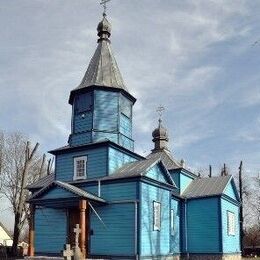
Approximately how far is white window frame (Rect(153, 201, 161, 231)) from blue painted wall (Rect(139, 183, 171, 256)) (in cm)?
19

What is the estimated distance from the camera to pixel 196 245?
26.1m

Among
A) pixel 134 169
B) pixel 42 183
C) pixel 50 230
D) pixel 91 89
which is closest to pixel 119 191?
pixel 134 169

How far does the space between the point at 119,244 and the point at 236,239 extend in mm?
11918

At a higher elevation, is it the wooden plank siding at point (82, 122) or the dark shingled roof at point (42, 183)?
the wooden plank siding at point (82, 122)

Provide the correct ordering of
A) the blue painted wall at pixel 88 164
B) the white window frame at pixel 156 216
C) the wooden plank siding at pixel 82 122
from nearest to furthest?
1. the white window frame at pixel 156 216
2. the blue painted wall at pixel 88 164
3. the wooden plank siding at pixel 82 122

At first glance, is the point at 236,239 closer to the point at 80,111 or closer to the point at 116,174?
the point at 116,174

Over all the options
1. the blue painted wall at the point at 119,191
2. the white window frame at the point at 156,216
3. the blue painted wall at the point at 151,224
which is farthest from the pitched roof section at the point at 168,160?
the blue painted wall at the point at 119,191

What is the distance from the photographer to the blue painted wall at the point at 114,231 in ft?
63.6

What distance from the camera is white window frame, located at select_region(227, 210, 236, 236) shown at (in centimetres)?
2690

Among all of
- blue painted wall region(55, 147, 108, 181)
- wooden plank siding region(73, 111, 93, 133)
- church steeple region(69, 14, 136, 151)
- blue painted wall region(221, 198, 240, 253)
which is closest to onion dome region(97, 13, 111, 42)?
church steeple region(69, 14, 136, 151)

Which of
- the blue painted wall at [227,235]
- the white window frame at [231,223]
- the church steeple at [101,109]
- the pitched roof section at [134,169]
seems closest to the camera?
the pitched roof section at [134,169]

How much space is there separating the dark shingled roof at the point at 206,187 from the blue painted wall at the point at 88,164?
799 cm

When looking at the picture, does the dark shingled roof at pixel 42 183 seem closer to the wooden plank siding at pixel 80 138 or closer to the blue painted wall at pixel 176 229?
the wooden plank siding at pixel 80 138

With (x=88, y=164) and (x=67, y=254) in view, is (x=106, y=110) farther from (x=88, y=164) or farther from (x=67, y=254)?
(x=67, y=254)
